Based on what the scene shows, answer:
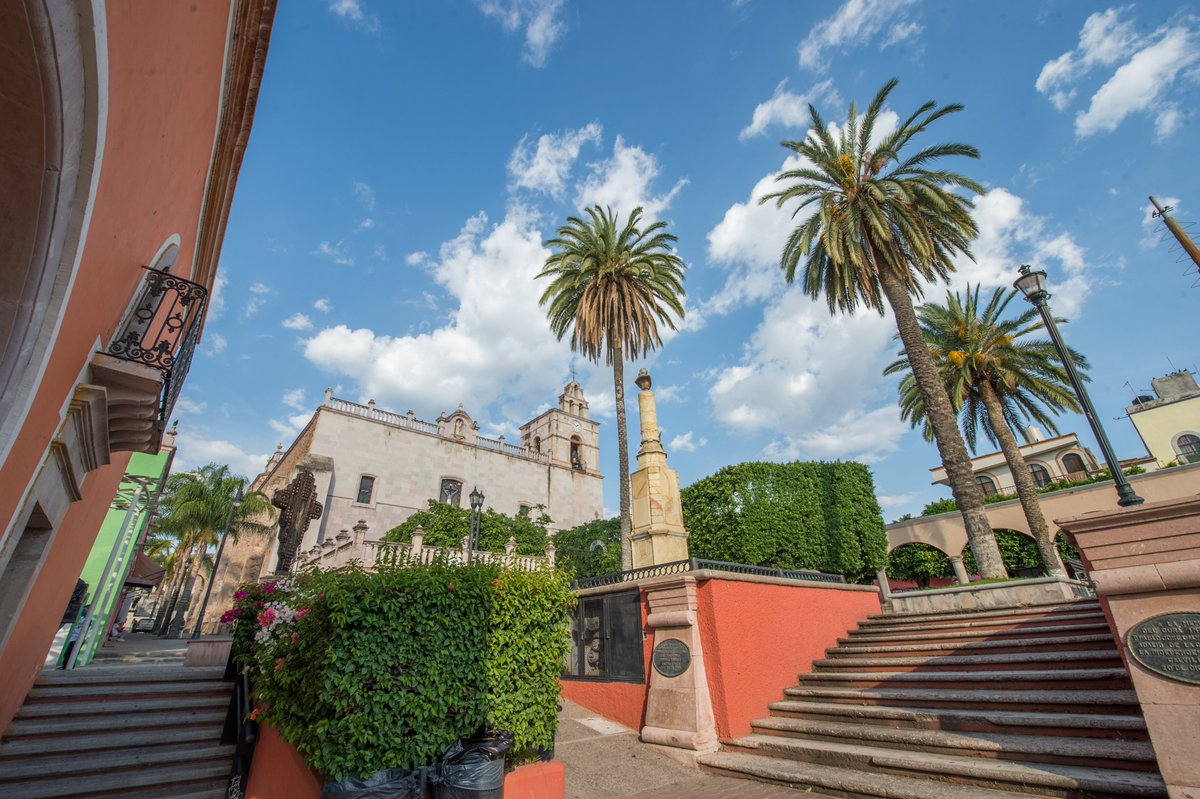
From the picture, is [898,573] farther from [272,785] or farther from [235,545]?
[235,545]

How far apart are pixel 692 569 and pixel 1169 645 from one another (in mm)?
5805

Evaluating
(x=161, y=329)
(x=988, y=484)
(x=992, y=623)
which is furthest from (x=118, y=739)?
(x=988, y=484)

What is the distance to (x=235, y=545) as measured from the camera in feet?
110

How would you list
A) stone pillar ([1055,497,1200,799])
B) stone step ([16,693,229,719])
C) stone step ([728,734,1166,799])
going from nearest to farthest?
stone pillar ([1055,497,1200,799]), stone step ([728,734,1166,799]), stone step ([16,693,229,719])

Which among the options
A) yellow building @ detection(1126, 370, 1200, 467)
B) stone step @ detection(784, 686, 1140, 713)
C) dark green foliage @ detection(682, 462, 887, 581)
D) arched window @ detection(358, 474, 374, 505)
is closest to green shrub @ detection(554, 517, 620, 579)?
dark green foliage @ detection(682, 462, 887, 581)

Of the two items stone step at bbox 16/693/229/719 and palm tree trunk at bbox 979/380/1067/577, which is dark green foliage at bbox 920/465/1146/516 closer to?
palm tree trunk at bbox 979/380/1067/577

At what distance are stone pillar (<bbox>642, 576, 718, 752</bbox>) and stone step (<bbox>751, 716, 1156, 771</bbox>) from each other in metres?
1.39

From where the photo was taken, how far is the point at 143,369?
13.9 ft

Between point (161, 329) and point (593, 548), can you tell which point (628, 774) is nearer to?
point (161, 329)

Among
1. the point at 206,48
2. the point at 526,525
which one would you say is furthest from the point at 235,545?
the point at 206,48

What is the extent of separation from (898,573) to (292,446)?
38.9m

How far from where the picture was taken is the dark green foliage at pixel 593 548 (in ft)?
83.4

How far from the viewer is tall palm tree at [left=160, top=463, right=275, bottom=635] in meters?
29.9

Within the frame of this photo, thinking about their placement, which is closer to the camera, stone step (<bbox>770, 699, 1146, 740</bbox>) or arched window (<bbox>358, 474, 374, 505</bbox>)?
stone step (<bbox>770, 699, 1146, 740</bbox>)
